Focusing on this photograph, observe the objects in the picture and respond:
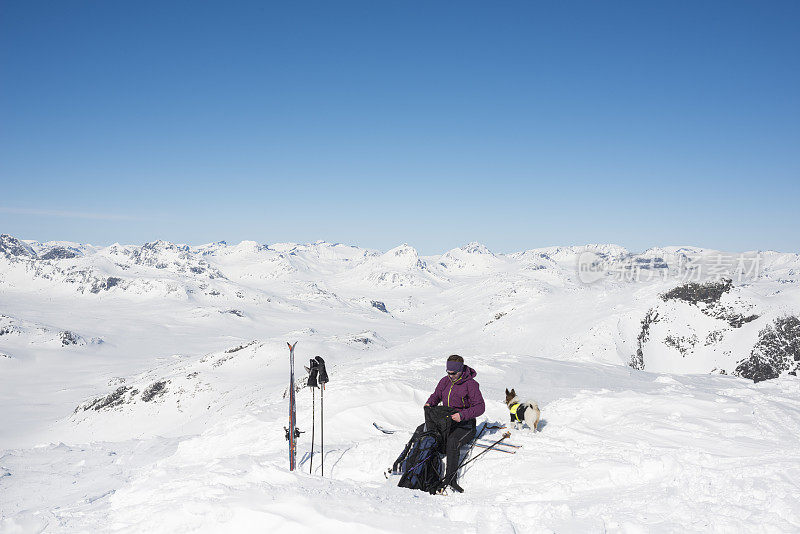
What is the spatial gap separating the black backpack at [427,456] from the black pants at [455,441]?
0.61ft

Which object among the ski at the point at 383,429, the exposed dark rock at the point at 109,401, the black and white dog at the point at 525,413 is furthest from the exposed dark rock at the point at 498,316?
the black and white dog at the point at 525,413

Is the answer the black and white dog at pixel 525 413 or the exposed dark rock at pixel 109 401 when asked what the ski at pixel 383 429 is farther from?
the exposed dark rock at pixel 109 401

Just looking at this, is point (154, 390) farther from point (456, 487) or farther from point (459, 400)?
point (456, 487)

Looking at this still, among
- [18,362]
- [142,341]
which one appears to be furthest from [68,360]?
[142,341]

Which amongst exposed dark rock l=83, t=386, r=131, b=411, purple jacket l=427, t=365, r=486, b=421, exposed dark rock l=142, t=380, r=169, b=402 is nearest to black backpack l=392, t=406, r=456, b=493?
purple jacket l=427, t=365, r=486, b=421

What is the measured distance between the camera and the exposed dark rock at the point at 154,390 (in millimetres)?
49594

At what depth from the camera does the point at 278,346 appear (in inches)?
2591

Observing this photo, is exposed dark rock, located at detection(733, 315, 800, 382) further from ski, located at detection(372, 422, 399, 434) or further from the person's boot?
the person's boot

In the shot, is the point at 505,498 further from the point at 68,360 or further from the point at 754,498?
the point at 68,360

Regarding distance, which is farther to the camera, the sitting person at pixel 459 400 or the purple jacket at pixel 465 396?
the purple jacket at pixel 465 396

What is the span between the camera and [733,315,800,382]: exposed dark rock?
97.4 ft

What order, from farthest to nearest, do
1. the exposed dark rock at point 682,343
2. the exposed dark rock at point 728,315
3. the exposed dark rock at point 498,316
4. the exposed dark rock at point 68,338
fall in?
the exposed dark rock at point 68,338
the exposed dark rock at point 498,316
the exposed dark rock at point 682,343
the exposed dark rock at point 728,315

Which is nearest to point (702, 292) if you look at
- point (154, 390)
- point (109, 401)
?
point (154, 390)

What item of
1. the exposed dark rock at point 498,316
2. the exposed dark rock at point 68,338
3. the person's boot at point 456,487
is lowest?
the exposed dark rock at point 68,338
